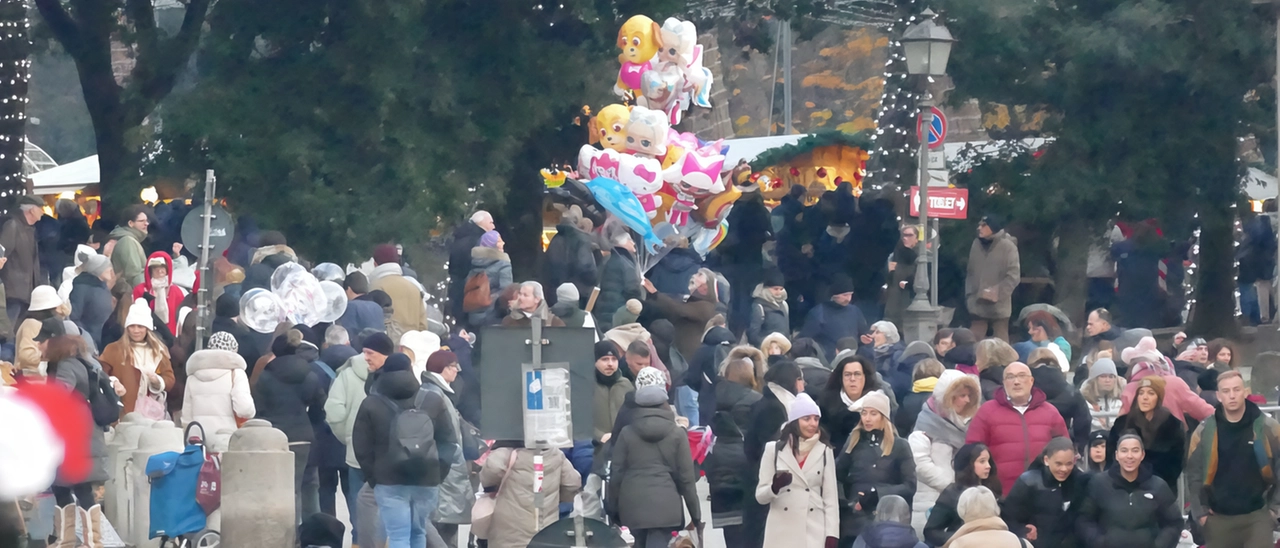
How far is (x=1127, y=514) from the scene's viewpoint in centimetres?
1127

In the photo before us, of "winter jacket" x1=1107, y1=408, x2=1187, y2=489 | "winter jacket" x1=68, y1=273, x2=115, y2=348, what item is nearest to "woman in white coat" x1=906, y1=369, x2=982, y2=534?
"winter jacket" x1=1107, y1=408, x2=1187, y2=489

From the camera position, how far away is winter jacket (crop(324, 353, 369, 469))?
13.2 meters

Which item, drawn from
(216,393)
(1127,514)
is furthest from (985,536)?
(216,393)

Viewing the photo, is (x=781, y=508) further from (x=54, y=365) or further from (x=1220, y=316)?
(x=1220, y=316)

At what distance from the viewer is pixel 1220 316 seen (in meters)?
24.5

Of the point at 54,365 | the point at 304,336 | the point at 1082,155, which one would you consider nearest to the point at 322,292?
the point at 304,336

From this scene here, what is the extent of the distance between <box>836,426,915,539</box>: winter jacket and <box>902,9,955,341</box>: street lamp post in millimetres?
7721

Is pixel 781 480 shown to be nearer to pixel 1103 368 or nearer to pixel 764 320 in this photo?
pixel 1103 368

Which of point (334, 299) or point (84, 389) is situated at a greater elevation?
point (334, 299)

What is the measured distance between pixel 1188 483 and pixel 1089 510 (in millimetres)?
1333

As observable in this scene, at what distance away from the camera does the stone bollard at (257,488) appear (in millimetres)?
12422

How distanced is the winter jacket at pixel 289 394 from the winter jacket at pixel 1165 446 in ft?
16.7

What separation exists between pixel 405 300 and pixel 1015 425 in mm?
6618

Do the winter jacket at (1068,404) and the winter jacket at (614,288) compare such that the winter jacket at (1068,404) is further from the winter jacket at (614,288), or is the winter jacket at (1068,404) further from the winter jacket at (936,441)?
the winter jacket at (614,288)
